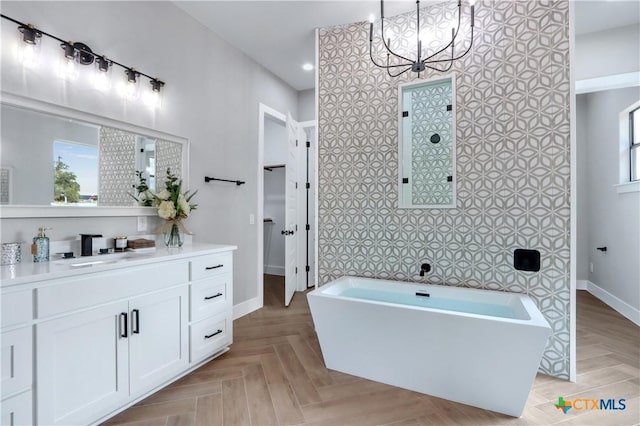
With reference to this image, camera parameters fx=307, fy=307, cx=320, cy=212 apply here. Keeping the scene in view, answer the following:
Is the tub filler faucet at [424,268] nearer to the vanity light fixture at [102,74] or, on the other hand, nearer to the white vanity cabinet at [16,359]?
the white vanity cabinet at [16,359]

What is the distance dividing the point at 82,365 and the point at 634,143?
5286 mm

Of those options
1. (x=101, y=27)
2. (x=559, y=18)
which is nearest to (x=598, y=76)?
(x=559, y=18)

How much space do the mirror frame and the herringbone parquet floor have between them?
1.29 metres

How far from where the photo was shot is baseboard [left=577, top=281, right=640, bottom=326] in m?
3.18

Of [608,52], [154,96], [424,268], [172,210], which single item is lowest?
[424,268]

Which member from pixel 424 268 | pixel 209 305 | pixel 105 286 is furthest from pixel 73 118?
pixel 424 268

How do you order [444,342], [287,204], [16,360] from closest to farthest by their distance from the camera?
[16,360] < [444,342] < [287,204]

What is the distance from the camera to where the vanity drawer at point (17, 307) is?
1.33 m

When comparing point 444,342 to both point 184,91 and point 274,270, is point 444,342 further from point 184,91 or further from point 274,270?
point 274,270

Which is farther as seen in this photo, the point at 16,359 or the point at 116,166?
the point at 116,166

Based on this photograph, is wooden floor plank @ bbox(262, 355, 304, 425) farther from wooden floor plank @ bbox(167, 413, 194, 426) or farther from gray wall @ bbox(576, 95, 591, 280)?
gray wall @ bbox(576, 95, 591, 280)

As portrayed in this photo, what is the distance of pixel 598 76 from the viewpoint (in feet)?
10.1

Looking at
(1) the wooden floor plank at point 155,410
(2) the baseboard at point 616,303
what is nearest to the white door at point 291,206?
(1) the wooden floor plank at point 155,410

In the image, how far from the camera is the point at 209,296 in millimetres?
2395
